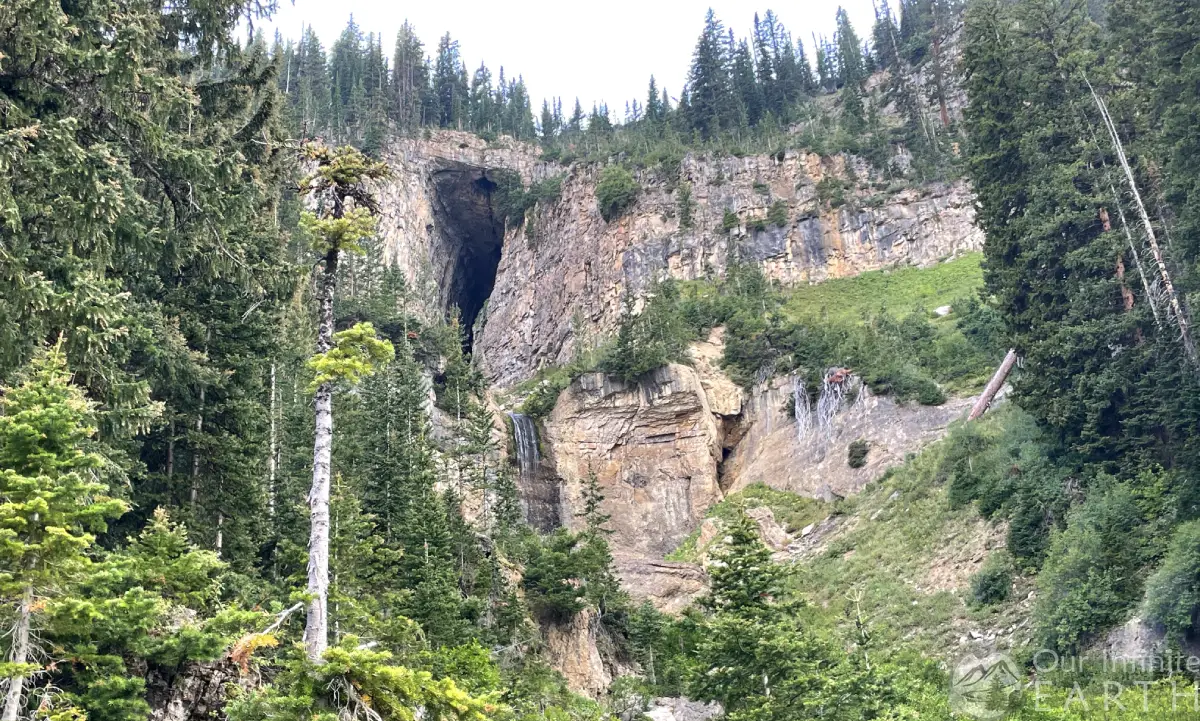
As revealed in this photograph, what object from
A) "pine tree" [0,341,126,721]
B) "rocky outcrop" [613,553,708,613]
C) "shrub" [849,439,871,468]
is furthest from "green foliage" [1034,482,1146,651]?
"pine tree" [0,341,126,721]

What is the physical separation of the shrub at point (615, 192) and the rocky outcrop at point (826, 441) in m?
25.0

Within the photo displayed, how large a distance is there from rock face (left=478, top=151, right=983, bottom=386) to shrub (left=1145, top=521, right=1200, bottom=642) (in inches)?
1946

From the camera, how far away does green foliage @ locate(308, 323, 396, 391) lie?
38.8 feet

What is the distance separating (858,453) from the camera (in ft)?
163

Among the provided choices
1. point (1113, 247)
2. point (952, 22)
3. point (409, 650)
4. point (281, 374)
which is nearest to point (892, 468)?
point (1113, 247)

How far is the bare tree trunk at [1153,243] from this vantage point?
24609 millimetres

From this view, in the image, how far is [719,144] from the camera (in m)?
80.5

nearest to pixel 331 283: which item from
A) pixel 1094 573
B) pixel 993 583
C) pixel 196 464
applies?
pixel 196 464

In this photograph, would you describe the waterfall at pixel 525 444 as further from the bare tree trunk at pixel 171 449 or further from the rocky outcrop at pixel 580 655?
the bare tree trunk at pixel 171 449

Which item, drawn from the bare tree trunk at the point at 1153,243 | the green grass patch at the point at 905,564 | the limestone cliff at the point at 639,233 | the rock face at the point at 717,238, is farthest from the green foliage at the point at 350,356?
the limestone cliff at the point at 639,233

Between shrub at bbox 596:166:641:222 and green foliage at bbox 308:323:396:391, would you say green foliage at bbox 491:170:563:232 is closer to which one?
shrub at bbox 596:166:641:222

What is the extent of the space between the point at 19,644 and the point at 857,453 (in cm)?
4539

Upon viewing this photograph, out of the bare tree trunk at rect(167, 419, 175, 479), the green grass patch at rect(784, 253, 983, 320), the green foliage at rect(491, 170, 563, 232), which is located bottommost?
the bare tree trunk at rect(167, 419, 175, 479)

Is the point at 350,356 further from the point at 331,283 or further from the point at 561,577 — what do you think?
the point at 561,577
